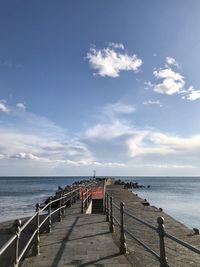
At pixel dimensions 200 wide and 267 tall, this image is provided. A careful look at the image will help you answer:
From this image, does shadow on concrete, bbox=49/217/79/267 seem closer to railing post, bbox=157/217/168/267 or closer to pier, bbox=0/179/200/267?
pier, bbox=0/179/200/267

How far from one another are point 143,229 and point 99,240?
24.2ft

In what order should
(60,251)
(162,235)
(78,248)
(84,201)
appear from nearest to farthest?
(162,235) < (60,251) < (78,248) < (84,201)


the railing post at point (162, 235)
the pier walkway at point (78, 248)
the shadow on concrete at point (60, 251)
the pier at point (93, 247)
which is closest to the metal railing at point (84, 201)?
the pier at point (93, 247)

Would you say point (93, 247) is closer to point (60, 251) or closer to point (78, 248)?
point (78, 248)

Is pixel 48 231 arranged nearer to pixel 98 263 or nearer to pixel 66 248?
pixel 66 248

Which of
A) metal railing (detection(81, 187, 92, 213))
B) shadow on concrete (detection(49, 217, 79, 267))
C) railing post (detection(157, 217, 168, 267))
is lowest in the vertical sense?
shadow on concrete (detection(49, 217, 79, 267))

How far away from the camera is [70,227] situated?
14062 mm

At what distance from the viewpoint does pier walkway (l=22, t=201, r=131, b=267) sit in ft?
28.0

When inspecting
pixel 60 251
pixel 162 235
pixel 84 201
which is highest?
pixel 84 201

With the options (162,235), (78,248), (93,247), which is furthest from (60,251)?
(162,235)

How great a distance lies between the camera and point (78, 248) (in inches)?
394

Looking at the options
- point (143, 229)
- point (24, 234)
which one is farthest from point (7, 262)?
point (143, 229)

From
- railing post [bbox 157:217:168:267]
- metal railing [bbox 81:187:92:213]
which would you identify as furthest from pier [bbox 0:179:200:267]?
metal railing [bbox 81:187:92:213]

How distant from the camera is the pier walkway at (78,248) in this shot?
8547 mm
